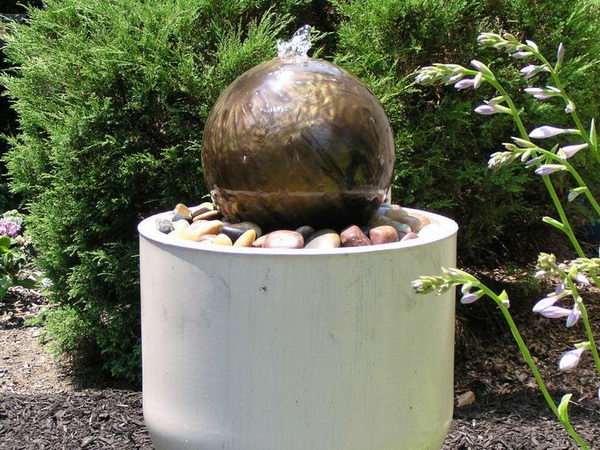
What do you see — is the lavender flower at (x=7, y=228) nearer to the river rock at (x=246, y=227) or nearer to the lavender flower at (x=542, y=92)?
the river rock at (x=246, y=227)

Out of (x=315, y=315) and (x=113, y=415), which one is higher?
(x=315, y=315)

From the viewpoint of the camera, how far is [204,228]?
287 cm

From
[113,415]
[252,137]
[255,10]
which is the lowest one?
[113,415]

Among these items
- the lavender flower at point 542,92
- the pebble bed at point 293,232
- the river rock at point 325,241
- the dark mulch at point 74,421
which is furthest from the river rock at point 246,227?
the dark mulch at point 74,421

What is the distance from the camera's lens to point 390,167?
297 cm

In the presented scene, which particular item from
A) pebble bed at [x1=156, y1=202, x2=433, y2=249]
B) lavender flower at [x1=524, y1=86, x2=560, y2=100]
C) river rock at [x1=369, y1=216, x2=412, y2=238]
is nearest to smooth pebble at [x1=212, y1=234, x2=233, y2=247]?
pebble bed at [x1=156, y1=202, x2=433, y2=249]

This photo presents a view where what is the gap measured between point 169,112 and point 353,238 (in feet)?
6.51

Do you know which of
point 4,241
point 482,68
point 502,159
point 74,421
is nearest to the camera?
point 502,159

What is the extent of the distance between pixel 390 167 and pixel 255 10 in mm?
2199

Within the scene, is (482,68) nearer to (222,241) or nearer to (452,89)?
(222,241)

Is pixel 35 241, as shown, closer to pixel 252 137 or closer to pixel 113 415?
pixel 113 415

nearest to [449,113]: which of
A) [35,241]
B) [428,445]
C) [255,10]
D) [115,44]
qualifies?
→ [255,10]

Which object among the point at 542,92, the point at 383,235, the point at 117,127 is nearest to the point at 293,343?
the point at 383,235

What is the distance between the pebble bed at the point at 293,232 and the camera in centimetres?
265
